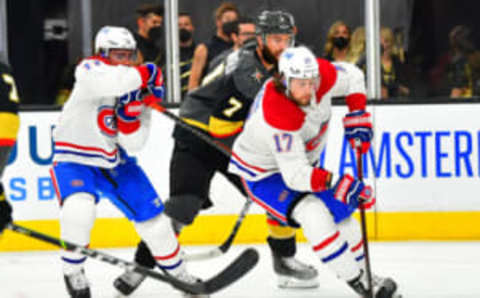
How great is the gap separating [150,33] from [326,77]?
179cm

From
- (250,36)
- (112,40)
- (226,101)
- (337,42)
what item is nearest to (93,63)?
(112,40)

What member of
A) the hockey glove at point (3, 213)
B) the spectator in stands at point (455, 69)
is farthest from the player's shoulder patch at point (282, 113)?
the spectator in stands at point (455, 69)

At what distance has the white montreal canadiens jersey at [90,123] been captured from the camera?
358cm

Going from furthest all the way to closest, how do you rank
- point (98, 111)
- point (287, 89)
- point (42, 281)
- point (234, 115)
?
point (42, 281) → point (234, 115) → point (98, 111) → point (287, 89)

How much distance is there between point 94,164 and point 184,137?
0.56 metres

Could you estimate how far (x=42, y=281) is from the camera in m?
4.38

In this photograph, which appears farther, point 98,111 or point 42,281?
point 42,281

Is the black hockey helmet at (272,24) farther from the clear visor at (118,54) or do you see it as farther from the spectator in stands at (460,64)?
the spectator in stands at (460,64)

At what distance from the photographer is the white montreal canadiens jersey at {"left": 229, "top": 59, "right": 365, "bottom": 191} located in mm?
3369

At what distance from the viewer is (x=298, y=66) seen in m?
3.38

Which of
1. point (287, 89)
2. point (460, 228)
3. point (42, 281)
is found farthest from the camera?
point (460, 228)

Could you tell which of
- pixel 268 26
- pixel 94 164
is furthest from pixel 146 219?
pixel 268 26

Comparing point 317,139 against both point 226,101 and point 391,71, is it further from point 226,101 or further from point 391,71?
point 391,71

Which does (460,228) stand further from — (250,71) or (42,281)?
(42,281)
